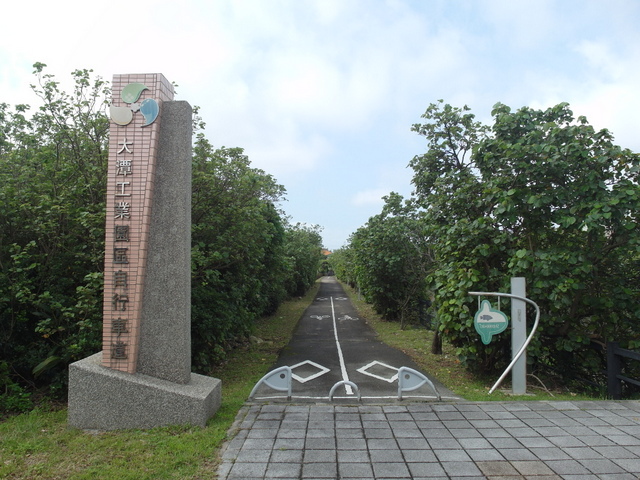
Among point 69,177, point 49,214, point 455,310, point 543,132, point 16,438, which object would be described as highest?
point 543,132

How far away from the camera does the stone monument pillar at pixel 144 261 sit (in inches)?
183

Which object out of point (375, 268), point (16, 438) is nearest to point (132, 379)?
point (16, 438)

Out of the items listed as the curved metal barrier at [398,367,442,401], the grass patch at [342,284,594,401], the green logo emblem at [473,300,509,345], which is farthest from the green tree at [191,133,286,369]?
the grass patch at [342,284,594,401]

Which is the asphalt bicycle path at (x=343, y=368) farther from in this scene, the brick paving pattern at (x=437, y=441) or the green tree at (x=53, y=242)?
the green tree at (x=53, y=242)

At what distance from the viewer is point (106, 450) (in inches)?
156

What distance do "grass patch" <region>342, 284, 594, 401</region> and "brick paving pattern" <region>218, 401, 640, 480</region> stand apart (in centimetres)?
62

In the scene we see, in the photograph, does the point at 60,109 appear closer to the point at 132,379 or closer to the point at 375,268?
the point at 132,379

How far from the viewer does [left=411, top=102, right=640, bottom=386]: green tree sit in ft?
19.2

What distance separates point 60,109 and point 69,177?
1.14 meters

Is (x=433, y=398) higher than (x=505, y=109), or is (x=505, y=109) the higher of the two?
(x=505, y=109)

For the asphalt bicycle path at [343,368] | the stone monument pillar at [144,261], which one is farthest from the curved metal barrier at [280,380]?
the stone monument pillar at [144,261]

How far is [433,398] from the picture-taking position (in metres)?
5.54

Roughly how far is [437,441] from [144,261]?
12.2 feet

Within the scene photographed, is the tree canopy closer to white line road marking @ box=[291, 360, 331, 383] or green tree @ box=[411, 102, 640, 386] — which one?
green tree @ box=[411, 102, 640, 386]
